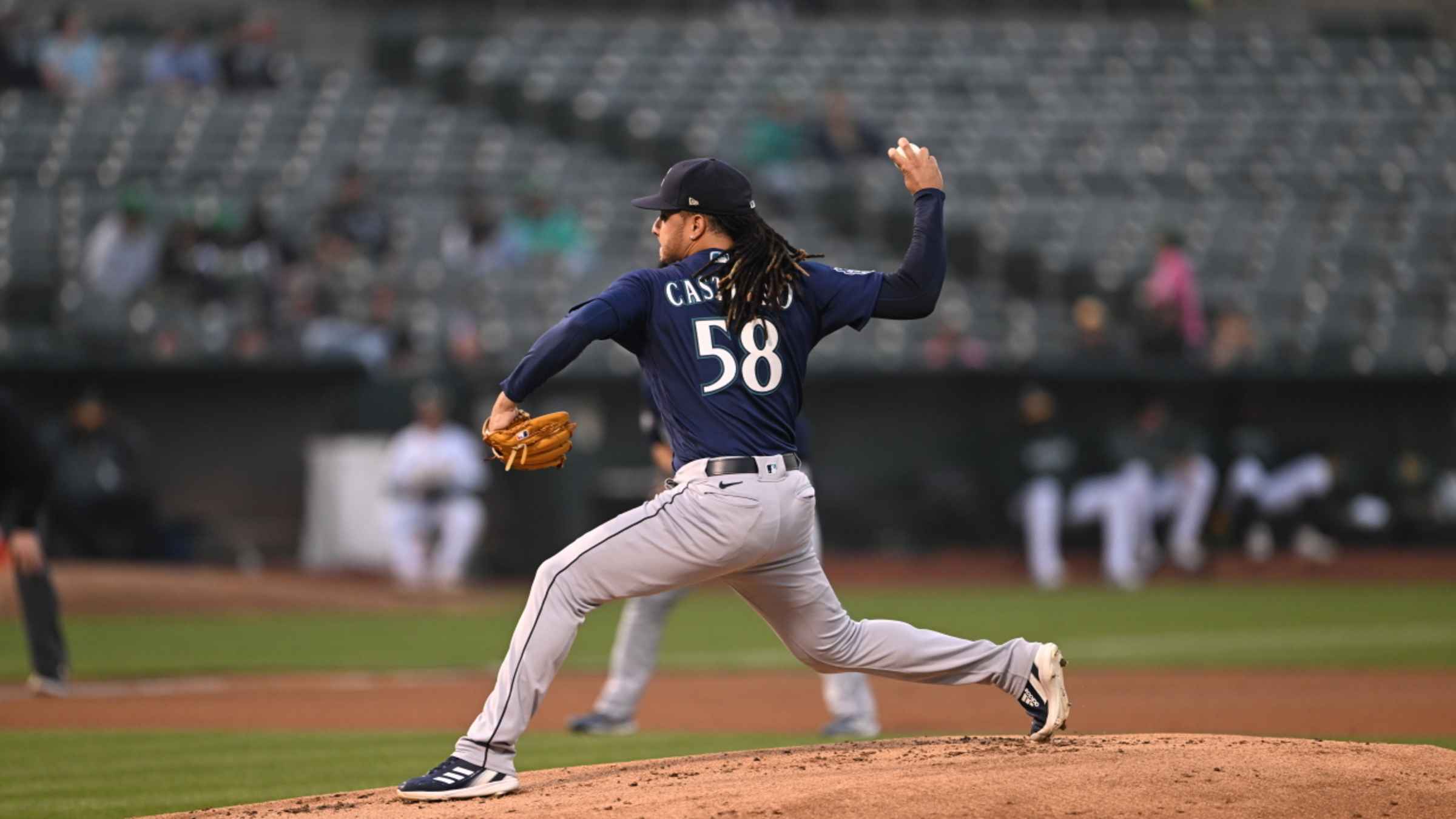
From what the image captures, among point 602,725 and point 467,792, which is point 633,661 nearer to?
point 602,725

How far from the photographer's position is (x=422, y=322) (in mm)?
18062

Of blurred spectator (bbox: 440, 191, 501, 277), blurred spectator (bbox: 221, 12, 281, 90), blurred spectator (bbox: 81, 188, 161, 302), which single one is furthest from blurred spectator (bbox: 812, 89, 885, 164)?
blurred spectator (bbox: 81, 188, 161, 302)

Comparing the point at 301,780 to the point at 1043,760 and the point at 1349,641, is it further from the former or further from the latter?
the point at 1349,641

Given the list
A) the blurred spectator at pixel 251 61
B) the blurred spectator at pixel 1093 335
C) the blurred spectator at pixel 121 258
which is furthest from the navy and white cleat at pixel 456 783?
the blurred spectator at pixel 251 61

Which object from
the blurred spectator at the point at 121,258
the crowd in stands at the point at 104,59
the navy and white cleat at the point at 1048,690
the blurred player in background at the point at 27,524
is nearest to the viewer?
the navy and white cleat at the point at 1048,690

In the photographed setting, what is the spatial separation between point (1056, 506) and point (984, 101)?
20.6ft

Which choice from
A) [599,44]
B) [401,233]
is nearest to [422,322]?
[401,233]

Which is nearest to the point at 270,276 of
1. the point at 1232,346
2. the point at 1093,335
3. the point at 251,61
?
the point at 251,61

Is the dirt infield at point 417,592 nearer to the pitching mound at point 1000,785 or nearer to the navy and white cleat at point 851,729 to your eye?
the navy and white cleat at point 851,729

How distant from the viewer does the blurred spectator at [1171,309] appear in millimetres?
18344

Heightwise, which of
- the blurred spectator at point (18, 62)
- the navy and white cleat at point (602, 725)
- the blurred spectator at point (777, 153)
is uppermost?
the blurred spectator at point (18, 62)

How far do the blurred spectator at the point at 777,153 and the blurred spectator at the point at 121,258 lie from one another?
647cm

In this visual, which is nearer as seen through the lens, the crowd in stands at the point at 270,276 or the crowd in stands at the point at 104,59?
the crowd in stands at the point at 270,276

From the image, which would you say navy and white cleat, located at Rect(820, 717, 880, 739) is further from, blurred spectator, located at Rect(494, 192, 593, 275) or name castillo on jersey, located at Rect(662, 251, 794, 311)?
blurred spectator, located at Rect(494, 192, 593, 275)
